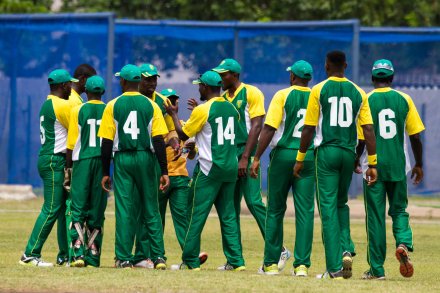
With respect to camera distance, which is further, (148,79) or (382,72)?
(148,79)

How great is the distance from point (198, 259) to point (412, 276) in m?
2.26

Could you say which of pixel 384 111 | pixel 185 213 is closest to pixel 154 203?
pixel 185 213

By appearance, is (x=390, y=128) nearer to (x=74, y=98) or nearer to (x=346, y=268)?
(x=346, y=268)

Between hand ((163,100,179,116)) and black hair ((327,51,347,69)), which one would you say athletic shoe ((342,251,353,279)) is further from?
hand ((163,100,179,116))

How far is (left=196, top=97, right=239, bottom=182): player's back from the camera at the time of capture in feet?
45.5

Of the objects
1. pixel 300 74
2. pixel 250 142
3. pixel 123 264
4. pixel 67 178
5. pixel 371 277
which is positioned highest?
pixel 300 74

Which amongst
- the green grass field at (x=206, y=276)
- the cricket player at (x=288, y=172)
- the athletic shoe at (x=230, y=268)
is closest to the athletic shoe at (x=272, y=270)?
the cricket player at (x=288, y=172)

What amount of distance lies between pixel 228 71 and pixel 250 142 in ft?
2.82

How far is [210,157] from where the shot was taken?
13.9m

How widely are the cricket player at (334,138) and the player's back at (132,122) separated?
170cm

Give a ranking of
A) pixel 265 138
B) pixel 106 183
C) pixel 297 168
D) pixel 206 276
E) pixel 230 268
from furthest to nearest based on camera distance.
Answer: pixel 230 268, pixel 106 183, pixel 265 138, pixel 297 168, pixel 206 276

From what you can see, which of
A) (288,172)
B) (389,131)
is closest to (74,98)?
(288,172)

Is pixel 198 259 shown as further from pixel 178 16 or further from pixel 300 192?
pixel 178 16

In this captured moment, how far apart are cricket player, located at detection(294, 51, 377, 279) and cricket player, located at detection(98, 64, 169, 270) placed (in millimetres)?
1671
